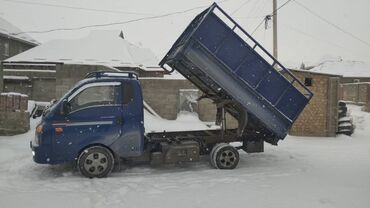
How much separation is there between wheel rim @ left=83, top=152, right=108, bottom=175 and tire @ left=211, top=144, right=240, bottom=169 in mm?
2613

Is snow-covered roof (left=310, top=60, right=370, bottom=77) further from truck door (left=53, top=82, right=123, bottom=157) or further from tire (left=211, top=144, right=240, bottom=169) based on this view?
truck door (left=53, top=82, right=123, bottom=157)

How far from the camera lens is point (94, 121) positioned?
25.6ft

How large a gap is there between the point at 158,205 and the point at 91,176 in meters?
2.36

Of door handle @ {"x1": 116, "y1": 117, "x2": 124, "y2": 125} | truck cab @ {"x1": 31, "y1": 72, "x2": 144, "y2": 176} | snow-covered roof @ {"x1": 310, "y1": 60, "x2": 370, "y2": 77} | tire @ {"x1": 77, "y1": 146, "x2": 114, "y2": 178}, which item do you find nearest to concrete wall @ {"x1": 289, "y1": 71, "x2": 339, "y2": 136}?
truck cab @ {"x1": 31, "y1": 72, "x2": 144, "y2": 176}

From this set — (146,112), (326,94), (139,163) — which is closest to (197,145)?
(139,163)

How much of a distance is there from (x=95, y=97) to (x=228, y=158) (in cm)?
346

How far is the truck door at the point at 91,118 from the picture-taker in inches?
301

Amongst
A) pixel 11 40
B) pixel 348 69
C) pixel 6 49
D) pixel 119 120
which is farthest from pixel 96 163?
pixel 348 69

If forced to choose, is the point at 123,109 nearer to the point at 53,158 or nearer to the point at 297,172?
the point at 53,158

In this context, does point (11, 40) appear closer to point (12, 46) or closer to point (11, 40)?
point (11, 40)

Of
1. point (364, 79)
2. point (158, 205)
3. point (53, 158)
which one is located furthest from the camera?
point (364, 79)

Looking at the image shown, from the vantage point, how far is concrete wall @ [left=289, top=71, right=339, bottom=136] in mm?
14781

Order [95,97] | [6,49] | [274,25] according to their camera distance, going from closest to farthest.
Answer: [95,97] < [274,25] < [6,49]

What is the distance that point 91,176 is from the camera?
7738 millimetres
